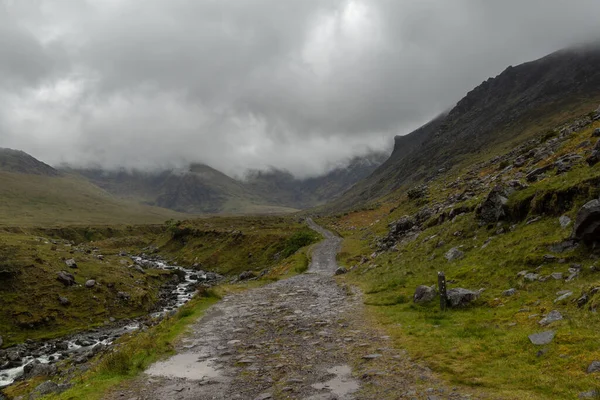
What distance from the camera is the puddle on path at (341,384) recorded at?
41.4 ft

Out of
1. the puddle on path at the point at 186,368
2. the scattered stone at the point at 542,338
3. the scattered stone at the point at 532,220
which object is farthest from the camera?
the scattered stone at the point at 532,220

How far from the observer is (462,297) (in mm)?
20688

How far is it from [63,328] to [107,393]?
39539 millimetres

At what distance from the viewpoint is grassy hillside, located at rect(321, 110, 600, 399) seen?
11859mm

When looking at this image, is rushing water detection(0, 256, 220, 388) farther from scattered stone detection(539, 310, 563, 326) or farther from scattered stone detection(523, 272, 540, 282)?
scattered stone detection(523, 272, 540, 282)

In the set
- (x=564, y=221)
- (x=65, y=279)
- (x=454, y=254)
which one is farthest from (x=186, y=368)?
(x=65, y=279)

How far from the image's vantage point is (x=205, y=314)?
29984mm

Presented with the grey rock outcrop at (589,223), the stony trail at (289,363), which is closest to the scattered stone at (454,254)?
the stony trail at (289,363)

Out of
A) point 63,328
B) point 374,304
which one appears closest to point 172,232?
point 63,328

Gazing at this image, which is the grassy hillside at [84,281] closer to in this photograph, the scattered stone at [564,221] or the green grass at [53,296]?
the green grass at [53,296]

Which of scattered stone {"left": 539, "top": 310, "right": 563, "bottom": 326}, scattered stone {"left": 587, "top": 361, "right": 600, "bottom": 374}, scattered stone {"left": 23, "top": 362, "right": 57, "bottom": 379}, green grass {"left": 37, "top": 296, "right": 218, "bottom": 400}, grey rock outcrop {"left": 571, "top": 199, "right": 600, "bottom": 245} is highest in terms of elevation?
grey rock outcrop {"left": 571, "top": 199, "right": 600, "bottom": 245}

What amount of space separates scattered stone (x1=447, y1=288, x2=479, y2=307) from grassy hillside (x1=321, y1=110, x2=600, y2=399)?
0.38 meters

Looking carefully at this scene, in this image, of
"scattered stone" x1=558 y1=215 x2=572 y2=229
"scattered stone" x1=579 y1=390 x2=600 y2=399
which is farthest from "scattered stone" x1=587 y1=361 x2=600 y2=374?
"scattered stone" x1=558 y1=215 x2=572 y2=229

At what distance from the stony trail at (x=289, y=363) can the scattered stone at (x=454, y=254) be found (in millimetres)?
9143
